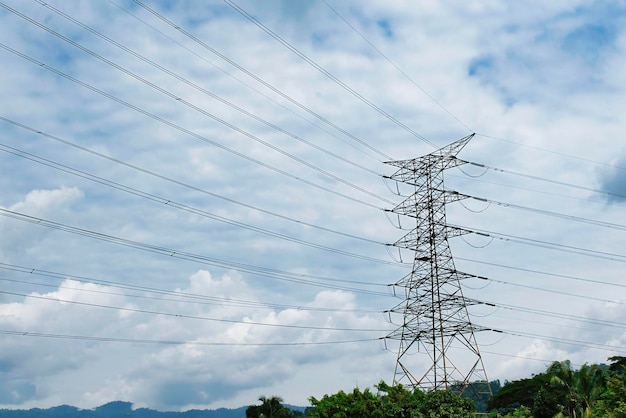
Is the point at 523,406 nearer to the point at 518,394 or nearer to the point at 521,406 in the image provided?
the point at 521,406

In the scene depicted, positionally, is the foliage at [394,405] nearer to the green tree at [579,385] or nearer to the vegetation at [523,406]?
the vegetation at [523,406]

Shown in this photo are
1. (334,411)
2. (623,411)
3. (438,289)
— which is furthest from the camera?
(438,289)

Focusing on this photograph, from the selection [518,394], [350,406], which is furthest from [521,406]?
[518,394]

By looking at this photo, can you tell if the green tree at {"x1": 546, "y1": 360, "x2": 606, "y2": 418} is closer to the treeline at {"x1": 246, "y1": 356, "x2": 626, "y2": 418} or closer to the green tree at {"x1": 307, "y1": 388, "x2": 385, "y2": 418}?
the treeline at {"x1": 246, "y1": 356, "x2": 626, "y2": 418}

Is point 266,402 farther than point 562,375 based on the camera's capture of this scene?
Yes

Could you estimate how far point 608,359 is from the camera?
76625 mm

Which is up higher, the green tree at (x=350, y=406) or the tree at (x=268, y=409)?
the tree at (x=268, y=409)

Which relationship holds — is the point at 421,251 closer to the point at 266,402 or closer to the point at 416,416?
the point at 416,416

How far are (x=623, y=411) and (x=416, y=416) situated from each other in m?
15.3

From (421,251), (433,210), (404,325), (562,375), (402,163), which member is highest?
(402,163)

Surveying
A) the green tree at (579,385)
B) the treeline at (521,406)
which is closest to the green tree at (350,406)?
the treeline at (521,406)

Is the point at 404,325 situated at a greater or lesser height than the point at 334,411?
greater

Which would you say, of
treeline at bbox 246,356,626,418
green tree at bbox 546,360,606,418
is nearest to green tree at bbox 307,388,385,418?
treeline at bbox 246,356,626,418

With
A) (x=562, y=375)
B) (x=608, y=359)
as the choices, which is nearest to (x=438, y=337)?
(x=562, y=375)
